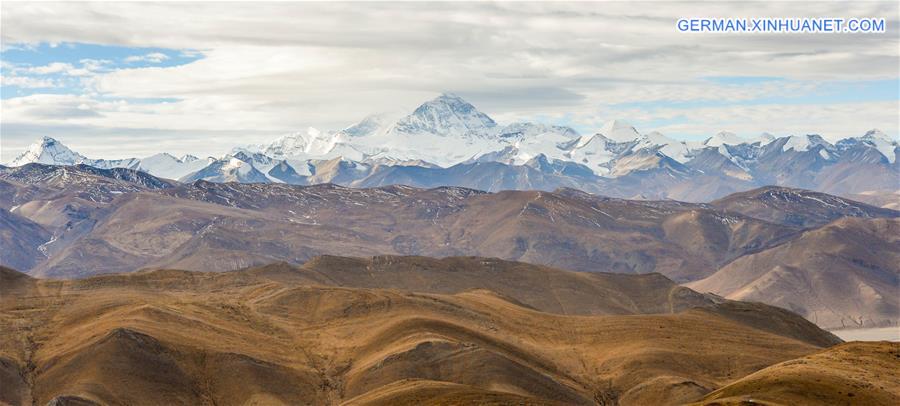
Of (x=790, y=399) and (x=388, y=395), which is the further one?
(x=388, y=395)

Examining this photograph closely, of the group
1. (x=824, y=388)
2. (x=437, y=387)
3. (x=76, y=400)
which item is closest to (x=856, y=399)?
(x=824, y=388)

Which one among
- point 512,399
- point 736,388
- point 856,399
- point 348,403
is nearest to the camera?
point 856,399

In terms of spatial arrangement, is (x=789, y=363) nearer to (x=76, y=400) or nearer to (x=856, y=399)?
(x=856, y=399)

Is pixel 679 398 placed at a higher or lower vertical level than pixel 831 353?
lower

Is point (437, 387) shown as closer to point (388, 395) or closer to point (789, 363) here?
point (388, 395)

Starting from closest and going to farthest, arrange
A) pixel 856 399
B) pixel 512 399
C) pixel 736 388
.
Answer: pixel 856 399 < pixel 736 388 < pixel 512 399

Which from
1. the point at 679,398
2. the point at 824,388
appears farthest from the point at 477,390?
the point at 824,388
